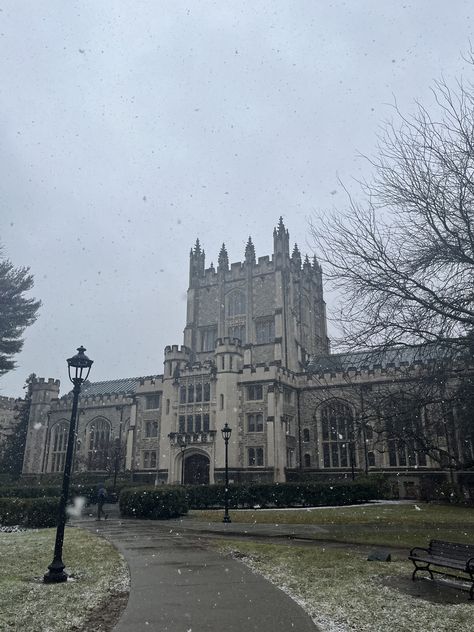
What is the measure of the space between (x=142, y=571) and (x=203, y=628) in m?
3.77

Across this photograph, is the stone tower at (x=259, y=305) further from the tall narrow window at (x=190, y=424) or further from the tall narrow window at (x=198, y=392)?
the tall narrow window at (x=190, y=424)

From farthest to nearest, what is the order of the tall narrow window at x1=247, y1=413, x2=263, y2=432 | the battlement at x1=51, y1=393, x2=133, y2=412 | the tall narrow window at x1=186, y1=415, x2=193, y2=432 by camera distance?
1. the battlement at x1=51, y1=393, x2=133, y2=412
2. the tall narrow window at x1=186, y1=415, x2=193, y2=432
3. the tall narrow window at x1=247, y1=413, x2=263, y2=432

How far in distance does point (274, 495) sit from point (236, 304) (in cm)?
2517

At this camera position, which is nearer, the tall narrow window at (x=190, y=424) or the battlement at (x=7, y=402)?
the tall narrow window at (x=190, y=424)

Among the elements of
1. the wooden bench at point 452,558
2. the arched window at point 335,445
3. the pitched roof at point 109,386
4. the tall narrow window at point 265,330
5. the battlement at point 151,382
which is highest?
the tall narrow window at point 265,330

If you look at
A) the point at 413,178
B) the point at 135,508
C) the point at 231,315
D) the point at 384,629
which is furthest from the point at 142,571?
the point at 231,315

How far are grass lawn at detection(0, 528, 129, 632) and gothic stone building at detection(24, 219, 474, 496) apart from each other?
20.5 metres

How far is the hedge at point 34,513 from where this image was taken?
62.3ft

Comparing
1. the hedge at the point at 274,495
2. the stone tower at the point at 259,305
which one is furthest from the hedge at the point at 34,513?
the stone tower at the point at 259,305

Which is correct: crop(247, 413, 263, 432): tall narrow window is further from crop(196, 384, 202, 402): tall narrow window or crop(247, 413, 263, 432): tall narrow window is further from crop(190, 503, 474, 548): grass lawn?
crop(190, 503, 474, 548): grass lawn

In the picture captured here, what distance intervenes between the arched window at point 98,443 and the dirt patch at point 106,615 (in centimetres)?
3894

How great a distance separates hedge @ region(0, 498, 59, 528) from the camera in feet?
62.3

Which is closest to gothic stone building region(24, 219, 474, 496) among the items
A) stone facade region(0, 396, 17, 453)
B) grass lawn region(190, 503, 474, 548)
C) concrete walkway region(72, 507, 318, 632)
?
grass lawn region(190, 503, 474, 548)

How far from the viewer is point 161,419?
39781mm
